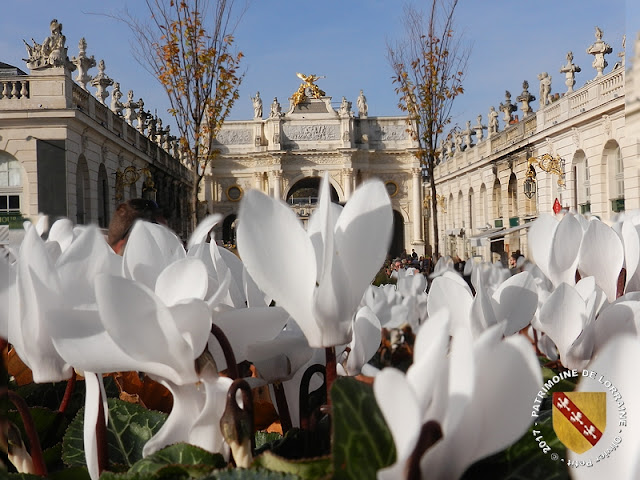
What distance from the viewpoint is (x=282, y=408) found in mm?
683

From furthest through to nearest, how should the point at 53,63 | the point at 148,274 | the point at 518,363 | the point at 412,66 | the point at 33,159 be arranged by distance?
1. the point at 53,63
2. the point at 33,159
3. the point at 412,66
4. the point at 148,274
5. the point at 518,363

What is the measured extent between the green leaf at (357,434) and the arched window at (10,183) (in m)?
1.44

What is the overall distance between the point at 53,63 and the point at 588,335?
1.67 m

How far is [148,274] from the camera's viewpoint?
0.66 meters

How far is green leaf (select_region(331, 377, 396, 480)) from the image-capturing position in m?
0.39

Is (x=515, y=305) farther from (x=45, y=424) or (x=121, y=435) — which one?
(x=45, y=424)

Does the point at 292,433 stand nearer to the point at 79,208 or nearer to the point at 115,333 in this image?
the point at 115,333

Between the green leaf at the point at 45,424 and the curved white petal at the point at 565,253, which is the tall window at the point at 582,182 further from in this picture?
the green leaf at the point at 45,424

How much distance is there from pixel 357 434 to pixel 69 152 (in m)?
1.94

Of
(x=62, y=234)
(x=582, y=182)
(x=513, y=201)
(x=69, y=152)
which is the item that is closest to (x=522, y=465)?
(x=62, y=234)

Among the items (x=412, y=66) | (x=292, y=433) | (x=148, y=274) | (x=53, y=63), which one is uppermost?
(x=53, y=63)

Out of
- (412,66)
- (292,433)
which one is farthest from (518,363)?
(412,66)

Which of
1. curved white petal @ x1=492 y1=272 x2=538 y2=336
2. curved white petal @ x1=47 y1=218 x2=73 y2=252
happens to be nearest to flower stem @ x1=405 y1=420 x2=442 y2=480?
curved white petal @ x1=492 y1=272 x2=538 y2=336

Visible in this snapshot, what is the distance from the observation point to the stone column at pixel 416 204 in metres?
2.63
